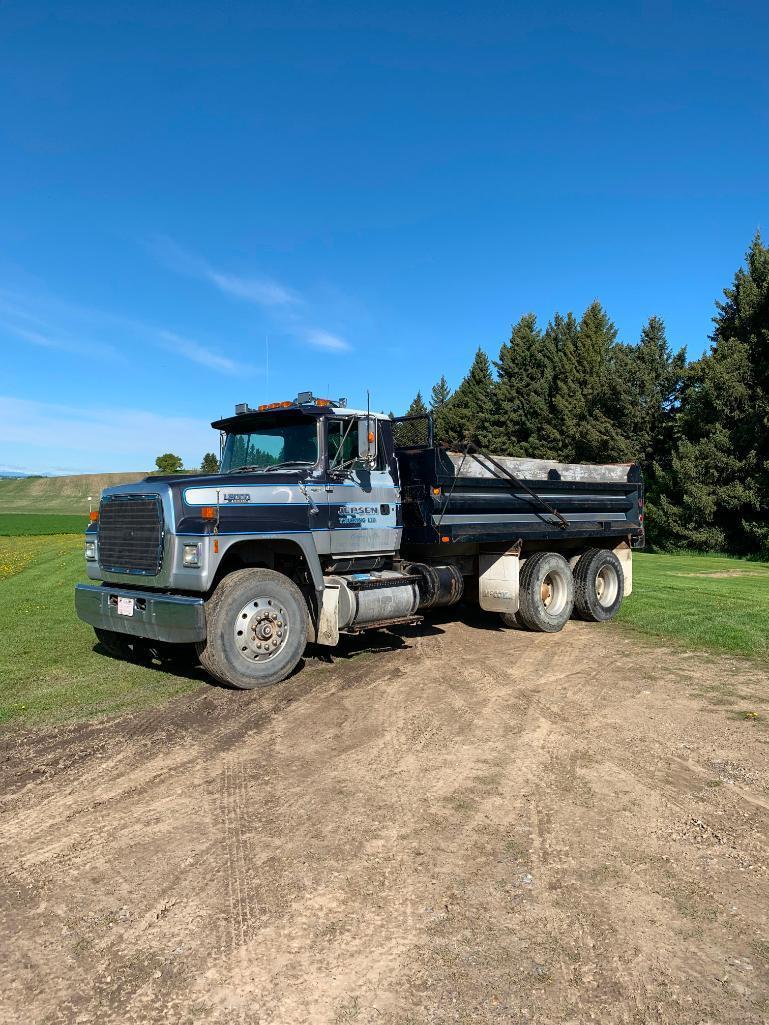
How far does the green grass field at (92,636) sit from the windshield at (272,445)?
2.52 meters

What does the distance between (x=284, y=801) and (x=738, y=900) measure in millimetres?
2542

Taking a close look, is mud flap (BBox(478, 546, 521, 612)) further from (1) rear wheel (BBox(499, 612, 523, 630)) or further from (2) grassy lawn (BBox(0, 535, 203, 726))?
(2) grassy lawn (BBox(0, 535, 203, 726))

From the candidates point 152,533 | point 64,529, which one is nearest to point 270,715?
point 152,533

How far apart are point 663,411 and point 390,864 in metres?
38.7

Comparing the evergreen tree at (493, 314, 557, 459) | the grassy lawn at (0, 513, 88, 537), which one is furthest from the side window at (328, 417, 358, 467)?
the evergreen tree at (493, 314, 557, 459)

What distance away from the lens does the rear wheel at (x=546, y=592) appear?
1016 cm

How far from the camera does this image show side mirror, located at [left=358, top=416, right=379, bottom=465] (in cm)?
795

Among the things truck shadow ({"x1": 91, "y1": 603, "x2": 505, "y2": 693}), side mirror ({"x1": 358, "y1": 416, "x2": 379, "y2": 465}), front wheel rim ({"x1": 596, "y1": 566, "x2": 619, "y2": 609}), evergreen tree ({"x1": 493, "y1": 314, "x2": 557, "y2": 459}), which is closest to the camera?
truck shadow ({"x1": 91, "y1": 603, "x2": 505, "y2": 693})

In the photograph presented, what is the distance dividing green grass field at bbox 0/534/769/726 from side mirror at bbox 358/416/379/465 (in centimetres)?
299

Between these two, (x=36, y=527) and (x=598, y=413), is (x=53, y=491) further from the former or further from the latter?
(x=598, y=413)

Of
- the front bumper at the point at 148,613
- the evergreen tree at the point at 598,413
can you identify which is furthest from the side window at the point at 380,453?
the evergreen tree at the point at 598,413

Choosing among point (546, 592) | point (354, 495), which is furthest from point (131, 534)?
point (546, 592)

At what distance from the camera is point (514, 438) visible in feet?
178

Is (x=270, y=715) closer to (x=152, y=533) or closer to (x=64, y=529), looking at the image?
(x=152, y=533)
